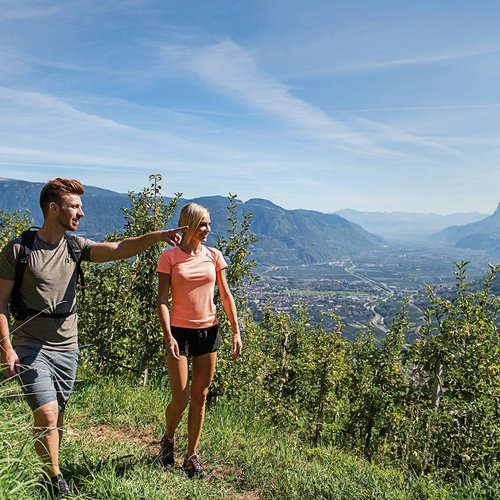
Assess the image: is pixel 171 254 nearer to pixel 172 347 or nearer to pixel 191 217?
pixel 191 217

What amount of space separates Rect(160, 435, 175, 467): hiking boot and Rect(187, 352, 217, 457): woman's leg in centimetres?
19

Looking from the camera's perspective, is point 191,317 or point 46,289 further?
point 191,317

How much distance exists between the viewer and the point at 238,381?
24.9 ft

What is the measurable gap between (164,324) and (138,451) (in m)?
1.40

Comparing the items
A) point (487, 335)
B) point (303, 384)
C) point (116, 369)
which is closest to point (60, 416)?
point (116, 369)

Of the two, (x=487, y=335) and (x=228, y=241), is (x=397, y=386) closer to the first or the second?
(x=487, y=335)

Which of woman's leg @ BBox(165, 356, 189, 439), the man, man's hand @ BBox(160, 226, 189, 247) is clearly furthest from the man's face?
woman's leg @ BBox(165, 356, 189, 439)

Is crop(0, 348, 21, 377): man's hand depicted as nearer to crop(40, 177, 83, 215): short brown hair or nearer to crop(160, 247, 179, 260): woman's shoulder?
crop(40, 177, 83, 215): short brown hair

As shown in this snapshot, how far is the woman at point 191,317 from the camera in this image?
12.3ft

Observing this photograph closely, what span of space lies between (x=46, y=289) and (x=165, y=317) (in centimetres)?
104

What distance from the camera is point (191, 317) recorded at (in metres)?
3.78

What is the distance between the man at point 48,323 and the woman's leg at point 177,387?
0.83m

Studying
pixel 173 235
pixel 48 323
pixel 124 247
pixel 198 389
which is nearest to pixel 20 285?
pixel 48 323

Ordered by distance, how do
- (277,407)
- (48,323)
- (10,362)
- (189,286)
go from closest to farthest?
(10,362) → (48,323) → (189,286) → (277,407)
